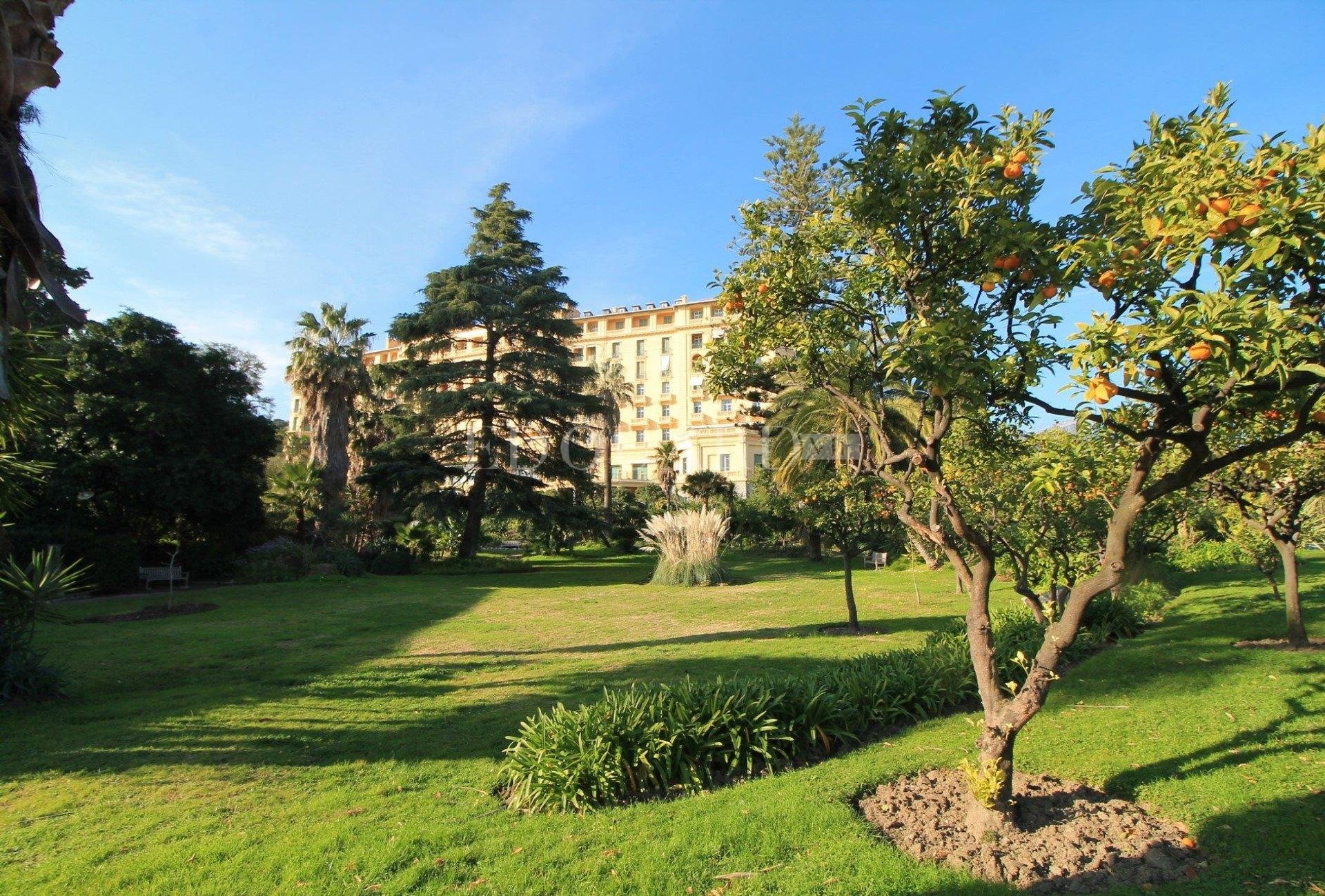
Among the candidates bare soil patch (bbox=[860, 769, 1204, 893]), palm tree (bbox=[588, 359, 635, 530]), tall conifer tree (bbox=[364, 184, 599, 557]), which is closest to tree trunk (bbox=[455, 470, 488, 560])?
tall conifer tree (bbox=[364, 184, 599, 557])

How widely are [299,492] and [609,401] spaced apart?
21167 mm

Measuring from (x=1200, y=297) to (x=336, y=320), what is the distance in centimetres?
3066

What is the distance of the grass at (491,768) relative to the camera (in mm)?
3787

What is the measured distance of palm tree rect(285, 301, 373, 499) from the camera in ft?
92.7

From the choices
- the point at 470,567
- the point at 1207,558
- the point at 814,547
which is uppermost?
the point at 814,547

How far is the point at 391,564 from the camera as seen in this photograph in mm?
24906

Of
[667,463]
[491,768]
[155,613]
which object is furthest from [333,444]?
[491,768]

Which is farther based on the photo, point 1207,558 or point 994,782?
point 1207,558

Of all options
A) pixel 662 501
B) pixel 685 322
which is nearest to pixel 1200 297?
pixel 662 501

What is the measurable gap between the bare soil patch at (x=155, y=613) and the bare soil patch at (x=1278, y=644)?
17614mm

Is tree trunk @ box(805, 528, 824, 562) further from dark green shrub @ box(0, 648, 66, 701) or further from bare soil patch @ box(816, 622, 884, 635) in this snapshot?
dark green shrub @ box(0, 648, 66, 701)

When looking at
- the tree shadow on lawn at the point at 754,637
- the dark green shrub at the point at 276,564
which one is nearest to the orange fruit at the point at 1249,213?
the tree shadow on lawn at the point at 754,637

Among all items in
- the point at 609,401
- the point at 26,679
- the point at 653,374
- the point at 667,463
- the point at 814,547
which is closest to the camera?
the point at 26,679

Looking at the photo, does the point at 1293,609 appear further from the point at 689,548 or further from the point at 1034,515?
the point at 689,548
